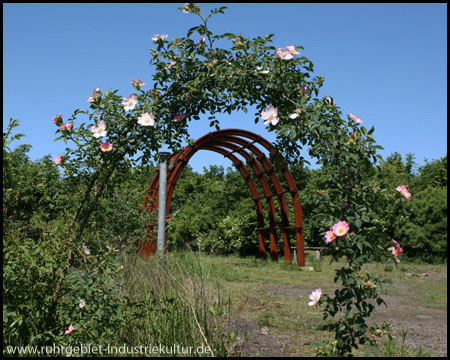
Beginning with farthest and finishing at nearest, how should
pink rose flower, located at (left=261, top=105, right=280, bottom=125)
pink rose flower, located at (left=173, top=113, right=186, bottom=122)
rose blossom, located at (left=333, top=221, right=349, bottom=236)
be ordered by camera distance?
pink rose flower, located at (left=173, top=113, right=186, bottom=122) < pink rose flower, located at (left=261, top=105, right=280, bottom=125) < rose blossom, located at (left=333, top=221, right=349, bottom=236)

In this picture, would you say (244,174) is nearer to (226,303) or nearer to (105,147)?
(226,303)

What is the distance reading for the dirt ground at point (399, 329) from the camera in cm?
321

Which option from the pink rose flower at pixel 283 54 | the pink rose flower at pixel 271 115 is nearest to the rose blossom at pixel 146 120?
the pink rose flower at pixel 271 115

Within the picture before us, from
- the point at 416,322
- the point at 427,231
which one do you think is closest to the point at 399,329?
the point at 416,322

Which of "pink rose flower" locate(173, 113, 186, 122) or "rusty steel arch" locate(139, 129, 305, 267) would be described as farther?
"rusty steel arch" locate(139, 129, 305, 267)

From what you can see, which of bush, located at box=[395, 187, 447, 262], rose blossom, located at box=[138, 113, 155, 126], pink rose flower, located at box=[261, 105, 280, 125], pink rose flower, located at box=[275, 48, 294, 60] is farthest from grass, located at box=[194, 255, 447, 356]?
bush, located at box=[395, 187, 447, 262]

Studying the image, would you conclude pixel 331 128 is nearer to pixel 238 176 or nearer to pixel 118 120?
pixel 118 120

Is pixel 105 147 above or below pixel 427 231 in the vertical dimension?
above

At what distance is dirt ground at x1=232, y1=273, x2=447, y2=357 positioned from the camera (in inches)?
126

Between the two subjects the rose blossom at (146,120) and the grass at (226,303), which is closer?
the grass at (226,303)

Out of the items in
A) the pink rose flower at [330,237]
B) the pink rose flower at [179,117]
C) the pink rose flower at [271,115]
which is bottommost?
the pink rose flower at [330,237]

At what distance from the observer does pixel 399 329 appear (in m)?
4.01

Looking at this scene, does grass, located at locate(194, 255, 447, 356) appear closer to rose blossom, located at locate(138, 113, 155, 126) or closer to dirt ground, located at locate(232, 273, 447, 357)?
dirt ground, located at locate(232, 273, 447, 357)

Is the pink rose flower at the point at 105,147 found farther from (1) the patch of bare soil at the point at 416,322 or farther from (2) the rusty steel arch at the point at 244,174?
(2) the rusty steel arch at the point at 244,174
